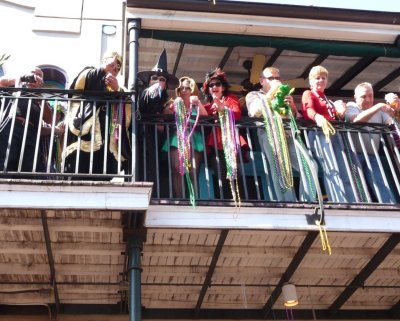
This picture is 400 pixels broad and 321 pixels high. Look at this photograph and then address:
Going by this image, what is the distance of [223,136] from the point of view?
608 centimetres

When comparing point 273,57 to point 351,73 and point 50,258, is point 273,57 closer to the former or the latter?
point 351,73

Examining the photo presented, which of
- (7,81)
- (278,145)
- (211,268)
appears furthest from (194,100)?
(7,81)

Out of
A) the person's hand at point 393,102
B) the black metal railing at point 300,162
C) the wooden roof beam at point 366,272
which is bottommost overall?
the wooden roof beam at point 366,272

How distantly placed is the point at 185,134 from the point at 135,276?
153cm

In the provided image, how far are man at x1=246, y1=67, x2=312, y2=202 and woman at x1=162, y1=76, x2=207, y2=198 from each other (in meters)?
0.60

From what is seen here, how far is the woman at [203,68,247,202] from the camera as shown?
19.3ft

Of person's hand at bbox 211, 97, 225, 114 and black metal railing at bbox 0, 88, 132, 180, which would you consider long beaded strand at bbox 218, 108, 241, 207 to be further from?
black metal railing at bbox 0, 88, 132, 180

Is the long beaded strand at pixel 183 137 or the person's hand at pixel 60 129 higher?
the person's hand at pixel 60 129

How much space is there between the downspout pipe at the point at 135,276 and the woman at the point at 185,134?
2.67ft

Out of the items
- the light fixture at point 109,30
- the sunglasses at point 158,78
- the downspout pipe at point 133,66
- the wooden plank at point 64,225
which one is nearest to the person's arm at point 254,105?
the sunglasses at point 158,78

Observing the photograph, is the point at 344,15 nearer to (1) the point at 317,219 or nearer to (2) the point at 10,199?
(1) the point at 317,219

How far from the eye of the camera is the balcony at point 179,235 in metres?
5.36

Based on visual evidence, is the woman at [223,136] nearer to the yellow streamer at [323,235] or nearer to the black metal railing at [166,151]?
the black metal railing at [166,151]

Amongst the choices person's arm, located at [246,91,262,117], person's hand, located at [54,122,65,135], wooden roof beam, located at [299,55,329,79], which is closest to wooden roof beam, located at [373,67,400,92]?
wooden roof beam, located at [299,55,329,79]
